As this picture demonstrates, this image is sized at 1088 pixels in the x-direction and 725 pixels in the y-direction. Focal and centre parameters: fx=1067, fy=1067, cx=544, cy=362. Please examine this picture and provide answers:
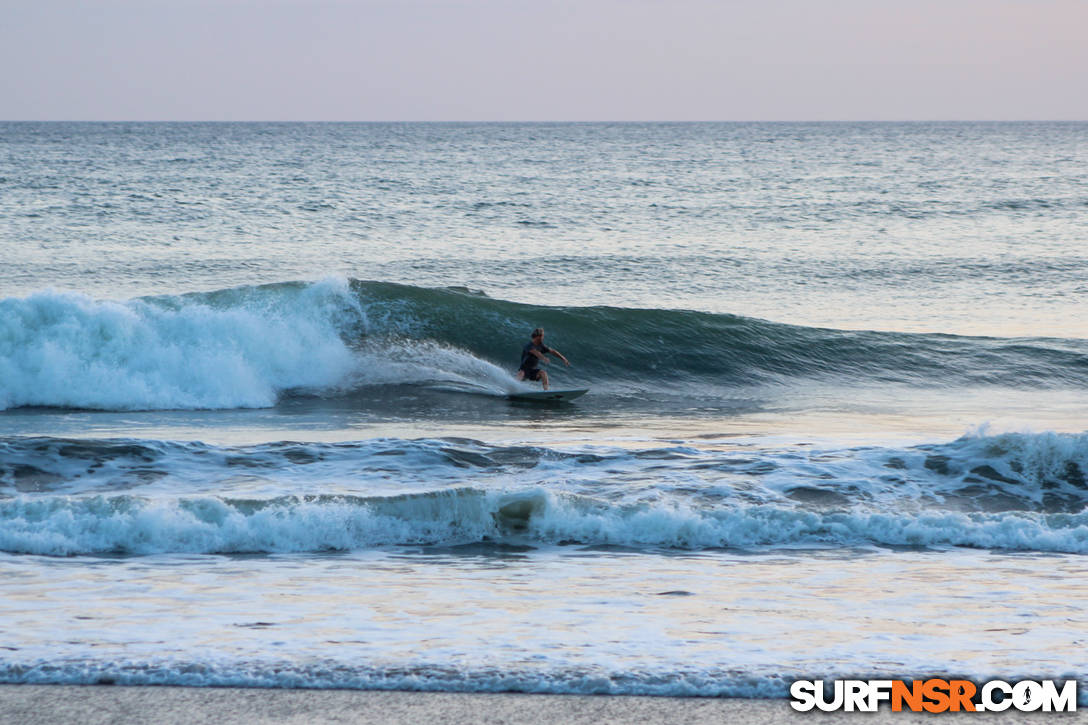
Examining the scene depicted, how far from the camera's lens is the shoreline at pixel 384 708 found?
16.0 feet

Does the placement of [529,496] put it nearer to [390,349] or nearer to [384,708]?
[384,708]

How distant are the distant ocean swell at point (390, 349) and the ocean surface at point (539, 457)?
0.26ft

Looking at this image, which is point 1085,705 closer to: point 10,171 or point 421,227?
point 421,227

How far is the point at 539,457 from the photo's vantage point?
11.4 meters

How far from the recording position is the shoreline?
191 inches

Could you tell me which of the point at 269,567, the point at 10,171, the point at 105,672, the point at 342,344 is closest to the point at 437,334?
the point at 342,344

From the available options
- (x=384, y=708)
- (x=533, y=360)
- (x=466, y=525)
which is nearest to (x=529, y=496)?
(x=466, y=525)

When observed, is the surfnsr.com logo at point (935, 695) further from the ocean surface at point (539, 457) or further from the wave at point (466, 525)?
the wave at point (466, 525)

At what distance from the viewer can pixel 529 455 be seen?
11516 millimetres

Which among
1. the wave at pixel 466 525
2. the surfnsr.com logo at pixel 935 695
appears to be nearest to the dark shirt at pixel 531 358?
the wave at pixel 466 525

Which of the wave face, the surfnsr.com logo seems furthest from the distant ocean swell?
the surfnsr.com logo

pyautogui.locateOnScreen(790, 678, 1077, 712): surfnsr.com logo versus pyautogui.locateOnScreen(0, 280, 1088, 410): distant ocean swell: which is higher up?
pyautogui.locateOnScreen(790, 678, 1077, 712): surfnsr.com logo

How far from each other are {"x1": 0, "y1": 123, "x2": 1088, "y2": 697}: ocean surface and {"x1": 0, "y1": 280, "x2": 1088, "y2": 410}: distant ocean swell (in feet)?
0.26

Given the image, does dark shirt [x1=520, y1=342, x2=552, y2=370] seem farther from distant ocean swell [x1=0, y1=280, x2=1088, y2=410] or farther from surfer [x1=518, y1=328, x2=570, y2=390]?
distant ocean swell [x1=0, y1=280, x2=1088, y2=410]
